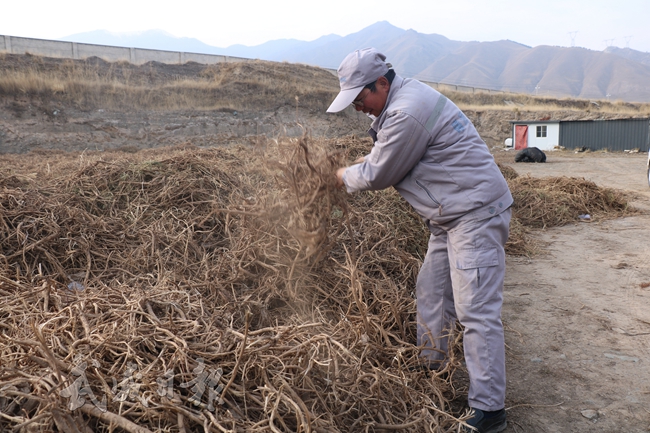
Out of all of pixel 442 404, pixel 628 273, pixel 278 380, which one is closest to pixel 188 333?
pixel 278 380

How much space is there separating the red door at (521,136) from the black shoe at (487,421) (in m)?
25.5

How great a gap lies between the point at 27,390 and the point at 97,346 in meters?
0.30

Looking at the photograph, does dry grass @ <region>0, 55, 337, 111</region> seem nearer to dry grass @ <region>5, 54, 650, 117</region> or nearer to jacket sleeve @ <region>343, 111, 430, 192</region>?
dry grass @ <region>5, 54, 650, 117</region>

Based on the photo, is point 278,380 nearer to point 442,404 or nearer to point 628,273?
point 442,404

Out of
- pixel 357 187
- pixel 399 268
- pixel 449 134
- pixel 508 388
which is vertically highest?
pixel 449 134

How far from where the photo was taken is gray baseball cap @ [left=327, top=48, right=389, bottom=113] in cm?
234

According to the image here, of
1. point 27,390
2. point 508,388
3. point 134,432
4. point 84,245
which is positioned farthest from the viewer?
point 84,245

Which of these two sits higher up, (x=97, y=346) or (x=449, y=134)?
(x=449, y=134)

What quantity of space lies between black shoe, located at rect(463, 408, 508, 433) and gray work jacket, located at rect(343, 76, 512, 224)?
0.94 metres

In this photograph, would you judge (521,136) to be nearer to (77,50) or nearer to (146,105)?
(146,105)

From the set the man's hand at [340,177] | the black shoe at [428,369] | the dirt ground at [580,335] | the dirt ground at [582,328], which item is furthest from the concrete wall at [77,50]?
the black shoe at [428,369]

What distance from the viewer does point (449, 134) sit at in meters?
2.30

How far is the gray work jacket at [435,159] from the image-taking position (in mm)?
2258

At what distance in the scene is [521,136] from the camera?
25516 mm
